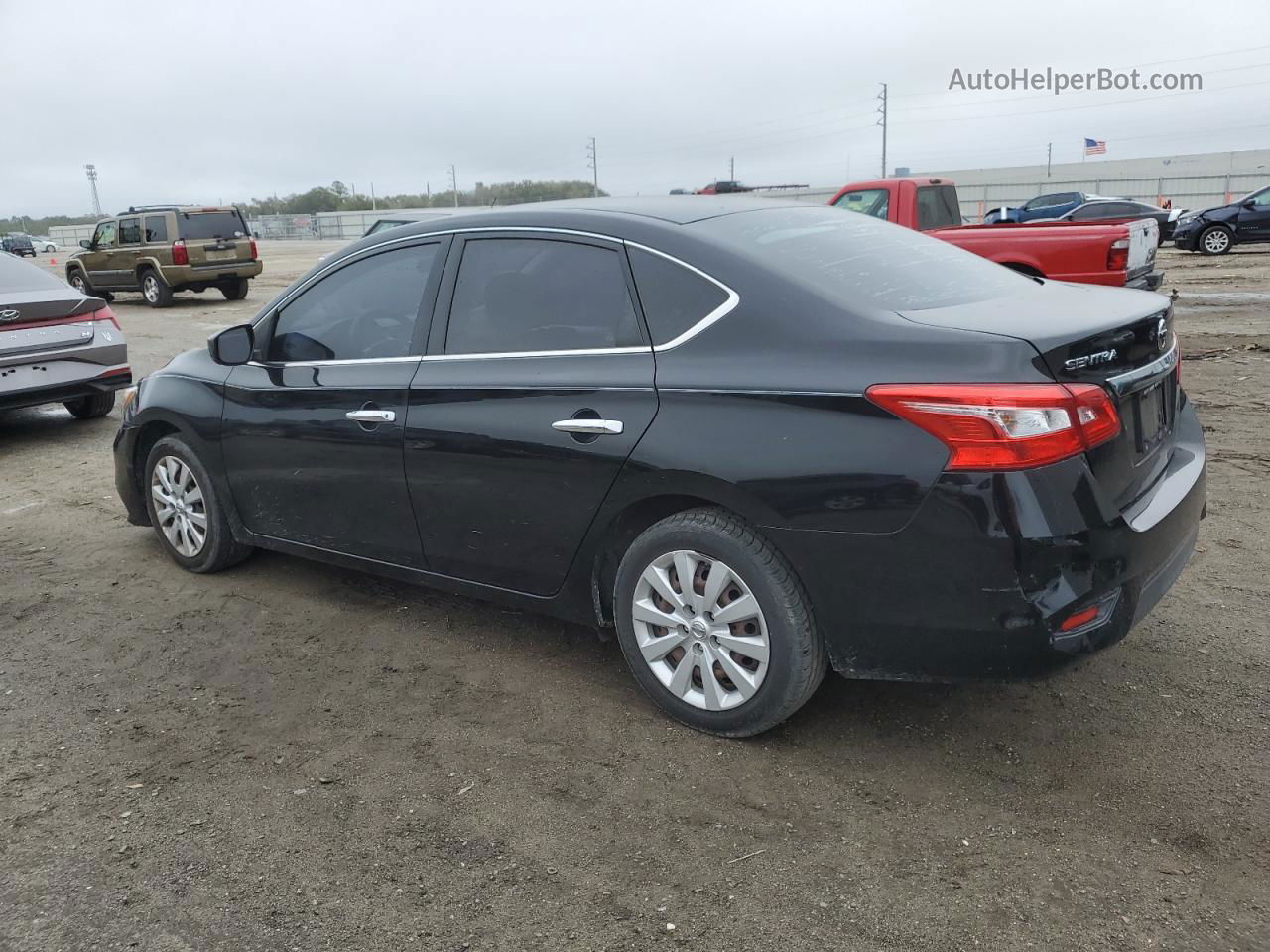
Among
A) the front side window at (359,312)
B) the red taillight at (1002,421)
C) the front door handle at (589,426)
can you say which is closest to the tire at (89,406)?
the front side window at (359,312)

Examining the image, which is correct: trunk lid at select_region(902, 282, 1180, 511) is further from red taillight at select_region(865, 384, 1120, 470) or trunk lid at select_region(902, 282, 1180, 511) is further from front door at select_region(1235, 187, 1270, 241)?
front door at select_region(1235, 187, 1270, 241)

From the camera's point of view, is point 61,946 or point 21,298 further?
point 21,298

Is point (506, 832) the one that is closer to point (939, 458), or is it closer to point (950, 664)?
point (950, 664)

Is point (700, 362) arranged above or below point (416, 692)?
above

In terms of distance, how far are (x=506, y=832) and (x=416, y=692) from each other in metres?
0.99

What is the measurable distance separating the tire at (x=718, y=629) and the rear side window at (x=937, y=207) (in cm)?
951

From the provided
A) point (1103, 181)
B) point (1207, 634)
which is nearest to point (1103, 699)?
point (1207, 634)

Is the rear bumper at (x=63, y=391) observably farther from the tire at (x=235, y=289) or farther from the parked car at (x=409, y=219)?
the tire at (x=235, y=289)

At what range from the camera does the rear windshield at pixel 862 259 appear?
3.25 meters

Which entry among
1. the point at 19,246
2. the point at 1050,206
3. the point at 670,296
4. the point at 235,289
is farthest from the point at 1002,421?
the point at 19,246

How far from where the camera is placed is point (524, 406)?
3557mm

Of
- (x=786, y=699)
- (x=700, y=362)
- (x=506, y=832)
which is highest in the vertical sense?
(x=700, y=362)

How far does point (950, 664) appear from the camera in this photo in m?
2.90

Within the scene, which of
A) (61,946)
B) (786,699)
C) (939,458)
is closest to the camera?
(61,946)
